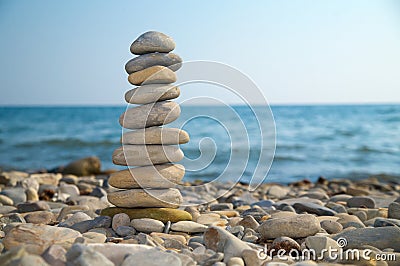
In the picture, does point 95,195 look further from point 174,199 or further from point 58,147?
point 58,147

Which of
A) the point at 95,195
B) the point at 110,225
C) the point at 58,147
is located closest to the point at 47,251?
the point at 110,225

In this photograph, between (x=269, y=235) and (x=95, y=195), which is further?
(x=95, y=195)

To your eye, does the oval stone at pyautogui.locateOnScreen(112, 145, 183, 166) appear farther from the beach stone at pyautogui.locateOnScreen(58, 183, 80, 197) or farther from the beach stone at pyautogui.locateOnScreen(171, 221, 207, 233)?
the beach stone at pyautogui.locateOnScreen(58, 183, 80, 197)

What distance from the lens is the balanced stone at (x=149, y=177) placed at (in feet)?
13.5

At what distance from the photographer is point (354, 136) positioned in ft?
65.8

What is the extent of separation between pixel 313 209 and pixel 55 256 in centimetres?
305

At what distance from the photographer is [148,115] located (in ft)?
13.6

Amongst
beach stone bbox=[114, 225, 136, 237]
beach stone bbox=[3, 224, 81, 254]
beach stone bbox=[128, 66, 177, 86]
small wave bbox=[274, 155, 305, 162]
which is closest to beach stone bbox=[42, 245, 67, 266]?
beach stone bbox=[3, 224, 81, 254]

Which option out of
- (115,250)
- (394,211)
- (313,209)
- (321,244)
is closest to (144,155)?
(115,250)

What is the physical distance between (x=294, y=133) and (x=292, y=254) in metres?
18.7

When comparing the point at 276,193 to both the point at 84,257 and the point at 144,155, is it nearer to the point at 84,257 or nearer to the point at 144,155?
the point at 144,155

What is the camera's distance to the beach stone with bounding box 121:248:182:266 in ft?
8.57

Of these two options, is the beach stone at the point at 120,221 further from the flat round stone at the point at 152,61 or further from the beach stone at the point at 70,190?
the beach stone at the point at 70,190

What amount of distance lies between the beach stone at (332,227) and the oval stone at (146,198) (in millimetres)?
1364
